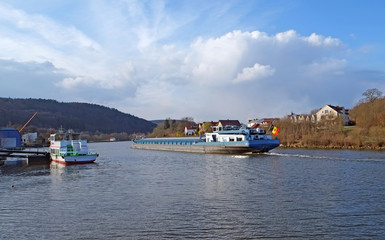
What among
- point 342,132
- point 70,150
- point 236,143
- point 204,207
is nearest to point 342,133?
point 342,132

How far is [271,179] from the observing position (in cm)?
2500

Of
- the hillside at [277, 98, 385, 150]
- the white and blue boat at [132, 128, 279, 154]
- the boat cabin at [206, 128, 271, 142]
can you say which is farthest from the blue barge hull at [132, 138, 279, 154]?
the hillside at [277, 98, 385, 150]

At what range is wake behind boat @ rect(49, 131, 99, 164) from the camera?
4238 centimetres

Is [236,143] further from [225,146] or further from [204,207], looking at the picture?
[204,207]

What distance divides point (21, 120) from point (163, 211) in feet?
632

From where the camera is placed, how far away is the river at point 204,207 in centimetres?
1336

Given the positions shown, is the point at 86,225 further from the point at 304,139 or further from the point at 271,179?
the point at 304,139

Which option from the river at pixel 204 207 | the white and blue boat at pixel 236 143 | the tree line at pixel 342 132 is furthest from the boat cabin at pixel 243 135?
the river at pixel 204 207

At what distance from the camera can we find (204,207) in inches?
672

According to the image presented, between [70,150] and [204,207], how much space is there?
104ft

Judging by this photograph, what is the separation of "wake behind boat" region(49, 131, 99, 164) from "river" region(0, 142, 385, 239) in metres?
15.0

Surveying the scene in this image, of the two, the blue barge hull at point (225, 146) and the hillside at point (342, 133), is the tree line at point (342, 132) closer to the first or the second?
the hillside at point (342, 133)

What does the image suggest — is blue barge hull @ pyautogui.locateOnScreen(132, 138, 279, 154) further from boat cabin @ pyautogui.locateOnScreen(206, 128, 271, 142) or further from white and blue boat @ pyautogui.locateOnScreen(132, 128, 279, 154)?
boat cabin @ pyautogui.locateOnScreen(206, 128, 271, 142)

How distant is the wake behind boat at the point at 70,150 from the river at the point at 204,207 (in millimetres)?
15020
